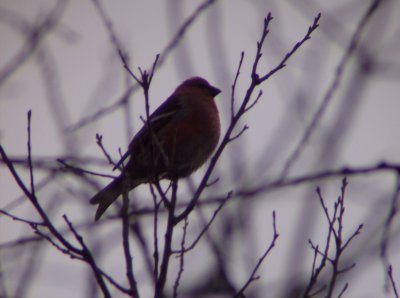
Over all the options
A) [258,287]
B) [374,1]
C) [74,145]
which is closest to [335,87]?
[374,1]

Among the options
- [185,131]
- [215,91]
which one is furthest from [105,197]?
[215,91]

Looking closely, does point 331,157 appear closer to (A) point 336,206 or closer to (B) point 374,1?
(B) point 374,1

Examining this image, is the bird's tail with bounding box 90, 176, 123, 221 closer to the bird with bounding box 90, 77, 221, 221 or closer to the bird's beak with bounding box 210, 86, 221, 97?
the bird with bounding box 90, 77, 221, 221

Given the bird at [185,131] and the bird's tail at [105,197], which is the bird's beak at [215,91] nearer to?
the bird at [185,131]

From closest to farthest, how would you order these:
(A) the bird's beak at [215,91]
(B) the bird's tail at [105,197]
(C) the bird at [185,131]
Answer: (B) the bird's tail at [105,197]
(C) the bird at [185,131]
(A) the bird's beak at [215,91]

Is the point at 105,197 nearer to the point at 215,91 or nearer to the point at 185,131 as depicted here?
the point at 185,131

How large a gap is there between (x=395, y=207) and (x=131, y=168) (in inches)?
73.2

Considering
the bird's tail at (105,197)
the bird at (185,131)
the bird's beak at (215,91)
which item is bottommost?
the bird's tail at (105,197)

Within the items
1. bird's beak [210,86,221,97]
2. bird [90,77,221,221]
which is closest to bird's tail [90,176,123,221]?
bird [90,77,221,221]

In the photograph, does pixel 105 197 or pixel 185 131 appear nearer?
pixel 105 197

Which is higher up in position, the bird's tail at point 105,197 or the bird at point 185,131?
the bird at point 185,131

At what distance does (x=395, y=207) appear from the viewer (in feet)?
11.4

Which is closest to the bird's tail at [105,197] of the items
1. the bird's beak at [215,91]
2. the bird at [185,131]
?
the bird at [185,131]

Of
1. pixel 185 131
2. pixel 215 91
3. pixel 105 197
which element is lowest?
pixel 105 197
